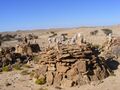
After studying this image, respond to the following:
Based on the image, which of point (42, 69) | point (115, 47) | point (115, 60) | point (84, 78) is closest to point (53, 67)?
point (42, 69)

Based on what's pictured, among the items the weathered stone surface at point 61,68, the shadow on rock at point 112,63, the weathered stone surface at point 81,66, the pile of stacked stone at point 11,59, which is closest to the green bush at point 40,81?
the weathered stone surface at point 61,68

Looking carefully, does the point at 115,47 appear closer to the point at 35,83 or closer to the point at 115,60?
the point at 115,60

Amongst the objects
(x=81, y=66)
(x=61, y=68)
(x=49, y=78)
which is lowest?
(x=49, y=78)

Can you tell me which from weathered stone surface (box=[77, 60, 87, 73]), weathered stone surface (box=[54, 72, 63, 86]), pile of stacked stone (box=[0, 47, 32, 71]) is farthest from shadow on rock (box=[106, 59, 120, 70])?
pile of stacked stone (box=[0, 47, 32, 71])

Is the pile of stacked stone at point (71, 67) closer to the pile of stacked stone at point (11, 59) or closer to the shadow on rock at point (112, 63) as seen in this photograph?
the shadow on rock at point (112, 63)

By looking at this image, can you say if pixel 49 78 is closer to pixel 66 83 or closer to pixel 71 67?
pixel 66 83

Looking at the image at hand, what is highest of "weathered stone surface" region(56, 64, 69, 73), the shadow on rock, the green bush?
"weathered stone surface" region(56, 64, 69, 73)

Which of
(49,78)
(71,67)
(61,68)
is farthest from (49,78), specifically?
(71,67)

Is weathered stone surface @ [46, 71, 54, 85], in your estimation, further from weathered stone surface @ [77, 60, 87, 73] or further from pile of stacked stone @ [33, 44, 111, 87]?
weathered stone surface @ [77, 60, 87, 73]

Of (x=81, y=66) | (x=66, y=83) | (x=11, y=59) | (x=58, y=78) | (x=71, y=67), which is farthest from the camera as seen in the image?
(x=11, y=59)

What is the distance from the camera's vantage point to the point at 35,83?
21.6 m

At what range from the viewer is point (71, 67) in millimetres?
21688

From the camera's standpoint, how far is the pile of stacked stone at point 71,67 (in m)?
21.1

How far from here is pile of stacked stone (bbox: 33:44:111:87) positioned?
21.1m
